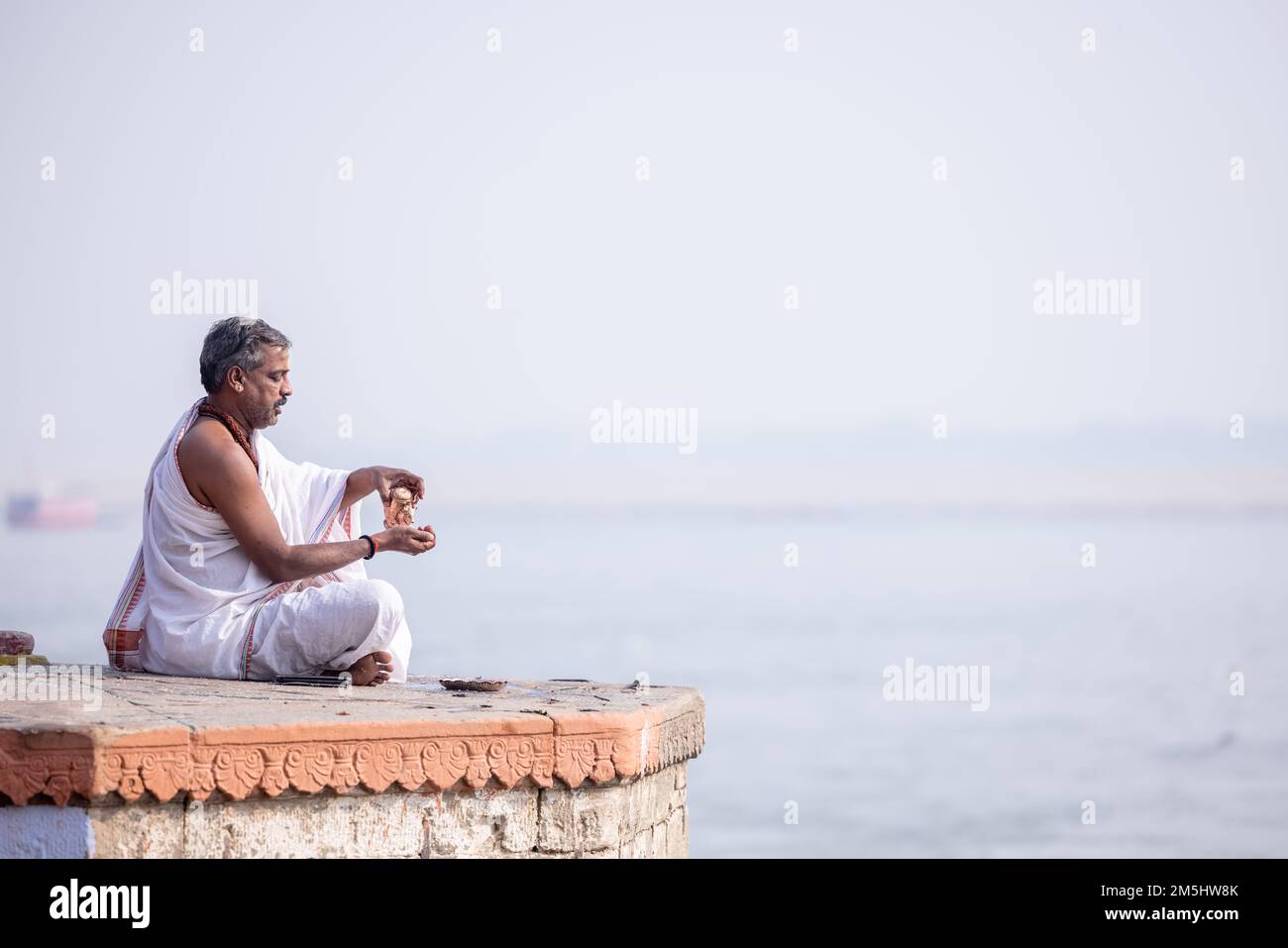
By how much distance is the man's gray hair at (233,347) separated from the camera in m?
5.25

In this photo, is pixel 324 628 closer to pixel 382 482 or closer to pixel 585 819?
pixel 382 482

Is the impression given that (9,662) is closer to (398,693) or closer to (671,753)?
(398,693)

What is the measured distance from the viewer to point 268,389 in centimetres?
529

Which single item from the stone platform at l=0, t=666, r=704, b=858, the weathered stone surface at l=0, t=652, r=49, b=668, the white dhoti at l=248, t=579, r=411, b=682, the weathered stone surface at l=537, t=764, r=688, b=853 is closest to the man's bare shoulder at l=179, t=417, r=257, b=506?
the white dhoti at l=248, t=579, r=411, b=682

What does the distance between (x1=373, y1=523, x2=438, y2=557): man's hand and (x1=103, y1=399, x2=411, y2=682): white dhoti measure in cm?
15

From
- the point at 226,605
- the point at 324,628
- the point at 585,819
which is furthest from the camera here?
the point at 226,605

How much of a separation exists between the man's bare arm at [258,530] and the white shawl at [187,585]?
0.09 metres

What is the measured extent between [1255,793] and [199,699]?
27.8 meters

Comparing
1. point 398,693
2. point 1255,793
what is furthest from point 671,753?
point 1255,793

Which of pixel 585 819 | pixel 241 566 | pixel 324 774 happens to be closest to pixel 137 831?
pixel 324 774

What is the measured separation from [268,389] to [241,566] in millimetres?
612

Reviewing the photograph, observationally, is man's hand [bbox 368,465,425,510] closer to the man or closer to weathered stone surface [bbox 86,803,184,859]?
the man
